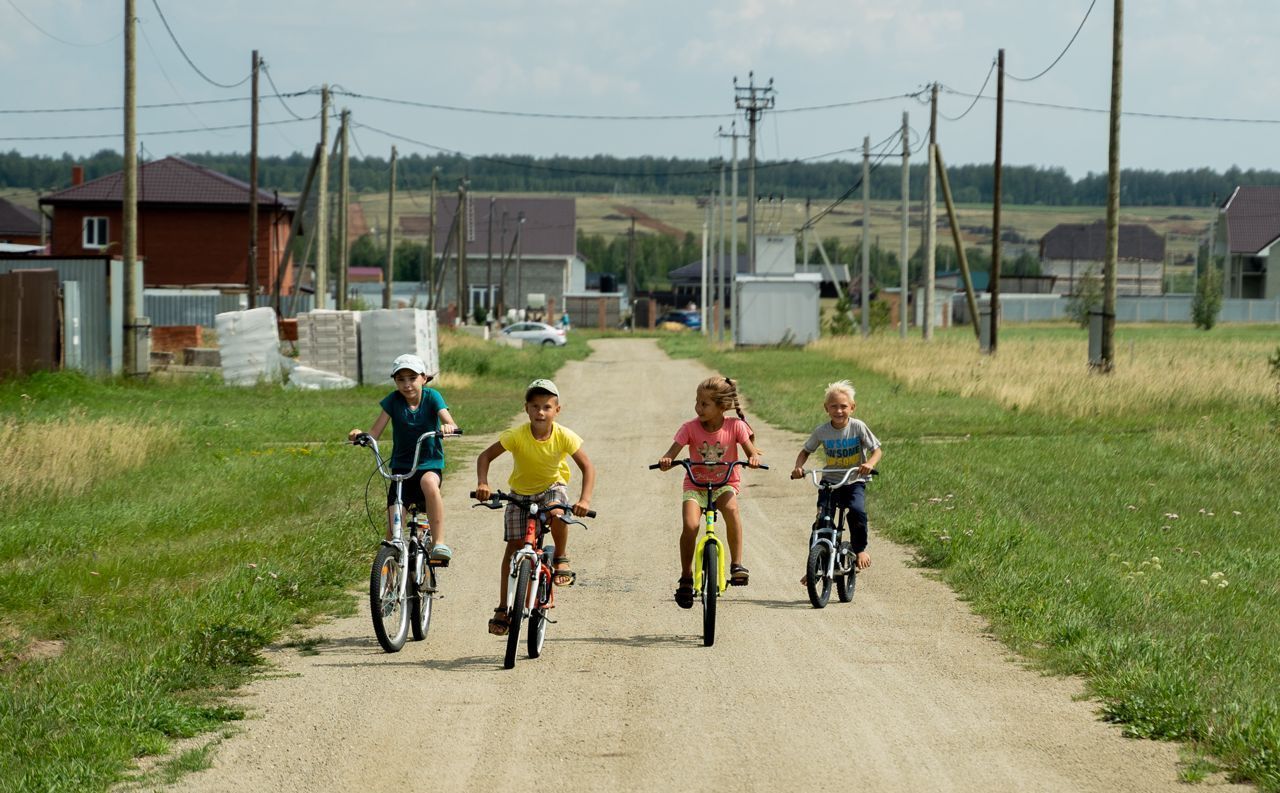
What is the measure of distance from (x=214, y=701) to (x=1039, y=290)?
121839 millimetres

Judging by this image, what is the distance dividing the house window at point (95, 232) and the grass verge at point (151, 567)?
37.8m

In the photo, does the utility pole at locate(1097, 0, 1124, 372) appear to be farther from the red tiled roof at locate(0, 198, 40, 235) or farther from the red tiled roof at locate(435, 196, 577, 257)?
the red tiled roof at locate(435, 196, 577, 257)

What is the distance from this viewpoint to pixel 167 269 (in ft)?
197

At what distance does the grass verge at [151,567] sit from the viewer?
700cm

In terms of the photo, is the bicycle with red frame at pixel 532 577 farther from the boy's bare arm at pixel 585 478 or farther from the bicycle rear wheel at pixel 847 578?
the bicycle rear wheel at pixel 847 578

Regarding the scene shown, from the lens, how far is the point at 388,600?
28.2 ft

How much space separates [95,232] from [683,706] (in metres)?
56.8

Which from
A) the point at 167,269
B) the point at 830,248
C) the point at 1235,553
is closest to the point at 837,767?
the point at 1235,553

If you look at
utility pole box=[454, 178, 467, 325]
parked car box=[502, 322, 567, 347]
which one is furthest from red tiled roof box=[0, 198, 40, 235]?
parked car box=[502, 322, 567, 347]

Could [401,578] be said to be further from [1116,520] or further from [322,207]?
[322,207]

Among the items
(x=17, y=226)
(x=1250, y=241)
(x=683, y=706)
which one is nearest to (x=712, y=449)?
(x=683, y=706)

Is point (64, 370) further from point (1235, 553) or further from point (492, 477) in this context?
point (1235, 553)

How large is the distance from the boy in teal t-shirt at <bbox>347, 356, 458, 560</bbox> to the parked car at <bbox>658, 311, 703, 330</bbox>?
288ft

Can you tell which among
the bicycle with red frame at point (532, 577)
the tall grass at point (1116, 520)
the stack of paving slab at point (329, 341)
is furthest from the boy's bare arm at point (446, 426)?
the stack of paving slab at point (329, 341)
